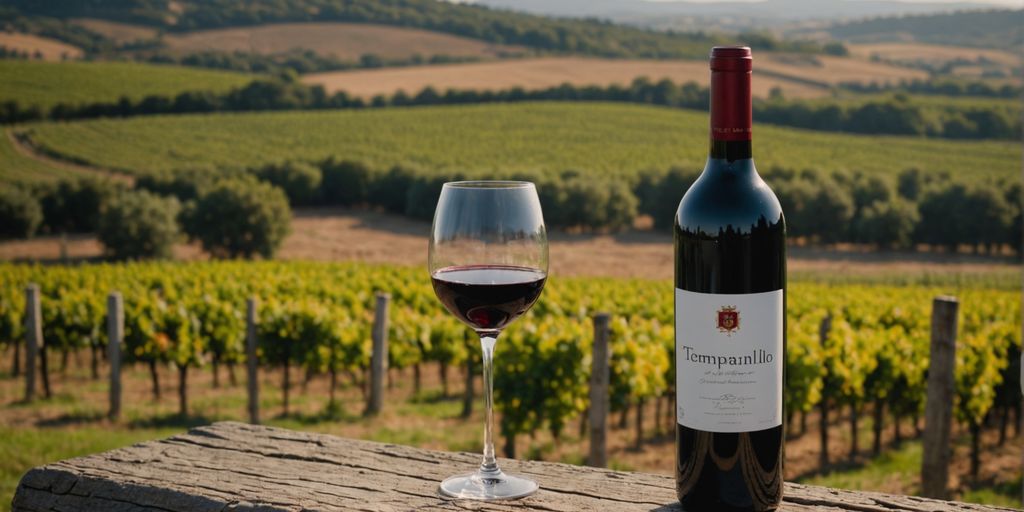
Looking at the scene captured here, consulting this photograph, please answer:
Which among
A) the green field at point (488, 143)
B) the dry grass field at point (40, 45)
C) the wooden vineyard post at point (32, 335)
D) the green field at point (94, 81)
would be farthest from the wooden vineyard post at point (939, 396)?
the dry grass field at point (40, 45)

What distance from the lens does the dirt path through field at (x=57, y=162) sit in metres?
50.4

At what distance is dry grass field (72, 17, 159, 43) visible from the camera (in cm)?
6550

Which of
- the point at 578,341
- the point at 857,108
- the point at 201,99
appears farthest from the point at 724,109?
the point at 857,108

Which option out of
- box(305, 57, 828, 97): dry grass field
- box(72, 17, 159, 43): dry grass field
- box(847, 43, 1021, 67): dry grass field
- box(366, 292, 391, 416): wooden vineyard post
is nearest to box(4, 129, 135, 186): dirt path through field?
box(72, 17, 159, 43): dry grass field

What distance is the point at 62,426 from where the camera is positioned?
11383 mm

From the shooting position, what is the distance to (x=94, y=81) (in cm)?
6181

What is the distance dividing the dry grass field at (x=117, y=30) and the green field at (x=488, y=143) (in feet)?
30.8

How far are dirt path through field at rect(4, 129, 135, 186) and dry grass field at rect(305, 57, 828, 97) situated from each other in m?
22.7

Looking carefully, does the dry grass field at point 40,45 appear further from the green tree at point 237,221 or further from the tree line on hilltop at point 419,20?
the green tree at point 237,221

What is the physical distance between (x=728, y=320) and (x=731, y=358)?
2.5 inches

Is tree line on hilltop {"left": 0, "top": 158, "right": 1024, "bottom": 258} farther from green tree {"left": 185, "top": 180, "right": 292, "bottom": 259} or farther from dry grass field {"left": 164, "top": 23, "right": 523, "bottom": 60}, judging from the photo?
dry grass field {"left": 164, "top": 23, "right": 523, "bottom": 60}

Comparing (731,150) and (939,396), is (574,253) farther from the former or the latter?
(731,150)

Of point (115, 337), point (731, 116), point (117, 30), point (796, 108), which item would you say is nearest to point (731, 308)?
point (731, 116)

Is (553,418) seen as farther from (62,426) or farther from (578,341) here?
(62,426)
